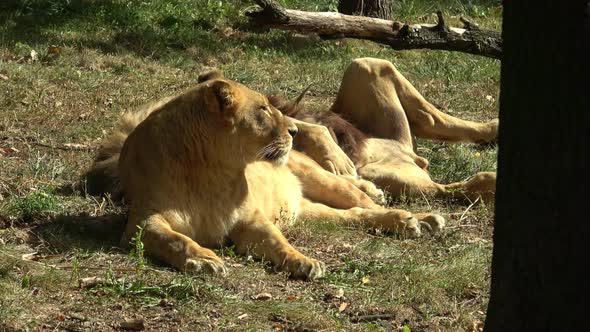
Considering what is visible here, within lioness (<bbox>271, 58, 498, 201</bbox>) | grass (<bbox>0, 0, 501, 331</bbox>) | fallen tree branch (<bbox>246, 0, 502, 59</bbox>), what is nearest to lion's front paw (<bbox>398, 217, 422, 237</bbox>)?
grass (<bbox>0, 0, 501, 331</bbox>)

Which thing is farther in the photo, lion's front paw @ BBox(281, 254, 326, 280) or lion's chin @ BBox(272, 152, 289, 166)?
lion's chin @ BBox(272, 152, 289, 166)

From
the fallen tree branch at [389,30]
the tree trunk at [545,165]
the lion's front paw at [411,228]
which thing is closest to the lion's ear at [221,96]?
the lion's front paw at [411,228]

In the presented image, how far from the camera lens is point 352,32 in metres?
9.57

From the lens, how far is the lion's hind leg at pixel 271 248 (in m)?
6.08

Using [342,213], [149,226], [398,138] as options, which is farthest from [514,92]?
[398,138]

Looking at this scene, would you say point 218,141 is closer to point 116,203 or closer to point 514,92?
point 116,203

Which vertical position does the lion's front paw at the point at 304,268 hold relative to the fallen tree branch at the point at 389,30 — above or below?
below

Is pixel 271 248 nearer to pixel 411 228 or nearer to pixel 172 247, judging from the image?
pixel 172 247

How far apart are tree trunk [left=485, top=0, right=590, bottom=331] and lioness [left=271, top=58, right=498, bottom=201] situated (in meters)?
4.25

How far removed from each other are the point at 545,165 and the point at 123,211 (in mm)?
3739

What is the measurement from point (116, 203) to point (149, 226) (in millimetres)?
878

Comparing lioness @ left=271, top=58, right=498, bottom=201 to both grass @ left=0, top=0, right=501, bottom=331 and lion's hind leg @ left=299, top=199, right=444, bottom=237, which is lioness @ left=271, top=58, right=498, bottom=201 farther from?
Answer: lion's hind leg @ left=299, top=199, right=444, bottom=237

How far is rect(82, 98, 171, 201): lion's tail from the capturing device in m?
7.12

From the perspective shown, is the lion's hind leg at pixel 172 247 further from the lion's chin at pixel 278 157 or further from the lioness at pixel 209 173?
the lion's chin at pixel 278 157
